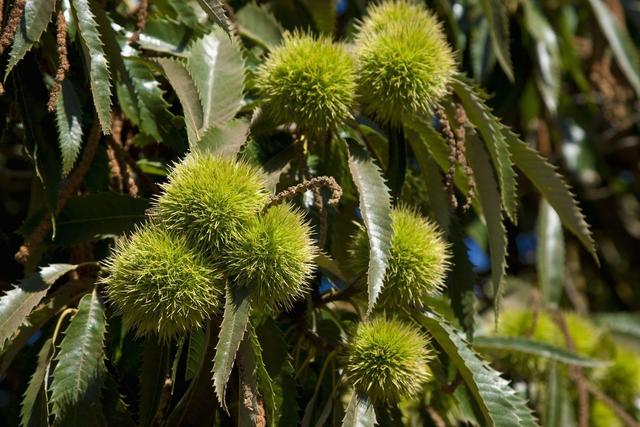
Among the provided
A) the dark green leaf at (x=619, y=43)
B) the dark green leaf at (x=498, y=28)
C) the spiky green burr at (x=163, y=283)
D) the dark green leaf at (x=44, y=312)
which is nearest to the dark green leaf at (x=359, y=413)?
the spiky green burr at (x=163, y=283)

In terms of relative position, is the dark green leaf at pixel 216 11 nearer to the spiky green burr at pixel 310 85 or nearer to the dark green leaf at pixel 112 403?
the spiky green burr at pixel 310 85

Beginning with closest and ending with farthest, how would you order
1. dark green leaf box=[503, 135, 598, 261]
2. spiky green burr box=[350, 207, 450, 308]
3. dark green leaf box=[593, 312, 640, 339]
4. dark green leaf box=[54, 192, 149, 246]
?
spiky green burr box=[350, 207, 450, 308] < dark green leaf box=[54, 192, 149, 246] < dark green leaf box=[503, 135, 598, 261] < dark green leaf box=[593, 312, 640, 339]

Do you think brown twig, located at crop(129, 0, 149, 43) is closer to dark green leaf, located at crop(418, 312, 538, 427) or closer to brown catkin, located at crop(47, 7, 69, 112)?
brown catkin, located at crop(47, 7, 69, 112)

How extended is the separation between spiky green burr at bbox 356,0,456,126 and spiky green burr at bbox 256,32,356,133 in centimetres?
3

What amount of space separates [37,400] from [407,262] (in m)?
0.55

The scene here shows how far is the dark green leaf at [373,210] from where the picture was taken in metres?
1.21

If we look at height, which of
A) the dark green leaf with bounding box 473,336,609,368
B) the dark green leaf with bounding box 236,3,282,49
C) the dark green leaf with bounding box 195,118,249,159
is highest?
the dark green leaf with bounding box 236,3,282,49

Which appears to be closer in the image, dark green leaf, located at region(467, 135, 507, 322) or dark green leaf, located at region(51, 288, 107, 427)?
dark green leaf, located at region(51, 288, 107, 427)

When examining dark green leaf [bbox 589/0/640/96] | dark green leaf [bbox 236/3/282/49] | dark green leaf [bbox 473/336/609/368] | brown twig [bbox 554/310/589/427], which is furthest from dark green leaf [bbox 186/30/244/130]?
dark green leaf [bbox 589/0/640/96]

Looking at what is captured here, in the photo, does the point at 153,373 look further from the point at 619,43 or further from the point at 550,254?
the point at 619,43

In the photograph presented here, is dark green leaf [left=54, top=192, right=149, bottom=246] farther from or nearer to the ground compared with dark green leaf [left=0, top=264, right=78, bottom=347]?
farther from the ground

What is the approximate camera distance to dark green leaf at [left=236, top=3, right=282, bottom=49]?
1.74 metres

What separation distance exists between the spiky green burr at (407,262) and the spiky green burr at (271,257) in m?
0.15

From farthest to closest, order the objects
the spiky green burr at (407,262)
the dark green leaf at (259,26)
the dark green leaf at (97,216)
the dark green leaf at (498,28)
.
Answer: the dark green leaf at (498,28)
the dark green leaf at (259,26)
the dark green leaf at (97,216)
the spiky green burr at (407,262)
